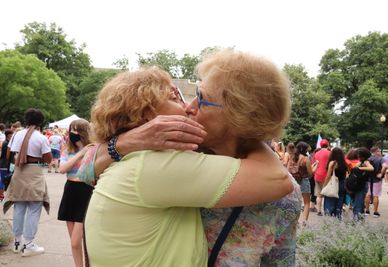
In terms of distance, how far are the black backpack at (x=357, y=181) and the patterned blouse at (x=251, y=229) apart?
858 cm

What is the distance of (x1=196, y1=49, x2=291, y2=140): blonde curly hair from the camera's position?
1.38 meters

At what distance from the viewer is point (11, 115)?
4291 centimetres

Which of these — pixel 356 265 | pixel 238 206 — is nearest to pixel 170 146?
pixel 238 206

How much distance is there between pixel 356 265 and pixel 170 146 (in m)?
3.55

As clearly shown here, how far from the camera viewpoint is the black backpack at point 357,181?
9422 millimetres

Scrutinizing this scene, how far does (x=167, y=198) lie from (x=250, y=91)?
1.44 ft

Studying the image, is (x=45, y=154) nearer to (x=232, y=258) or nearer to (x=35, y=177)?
(x=35, y=177)

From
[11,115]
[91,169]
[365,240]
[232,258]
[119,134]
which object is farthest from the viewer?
[11,115]

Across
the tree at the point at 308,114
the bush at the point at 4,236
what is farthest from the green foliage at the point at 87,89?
the bush at the point at 4,236

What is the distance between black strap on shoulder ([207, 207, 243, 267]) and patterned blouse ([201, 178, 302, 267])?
13 mm

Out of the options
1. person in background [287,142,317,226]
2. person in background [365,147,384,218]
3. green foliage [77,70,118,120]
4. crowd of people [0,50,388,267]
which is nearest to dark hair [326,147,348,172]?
person in background [287,142,317,226]

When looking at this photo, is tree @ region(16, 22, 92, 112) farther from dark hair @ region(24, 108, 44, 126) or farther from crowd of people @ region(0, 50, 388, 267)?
crowd of people @ region(0, 50, 388, 267)

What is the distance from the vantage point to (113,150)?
1554mm

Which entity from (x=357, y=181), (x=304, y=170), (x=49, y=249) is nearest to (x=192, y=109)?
(x=49, y=249)
